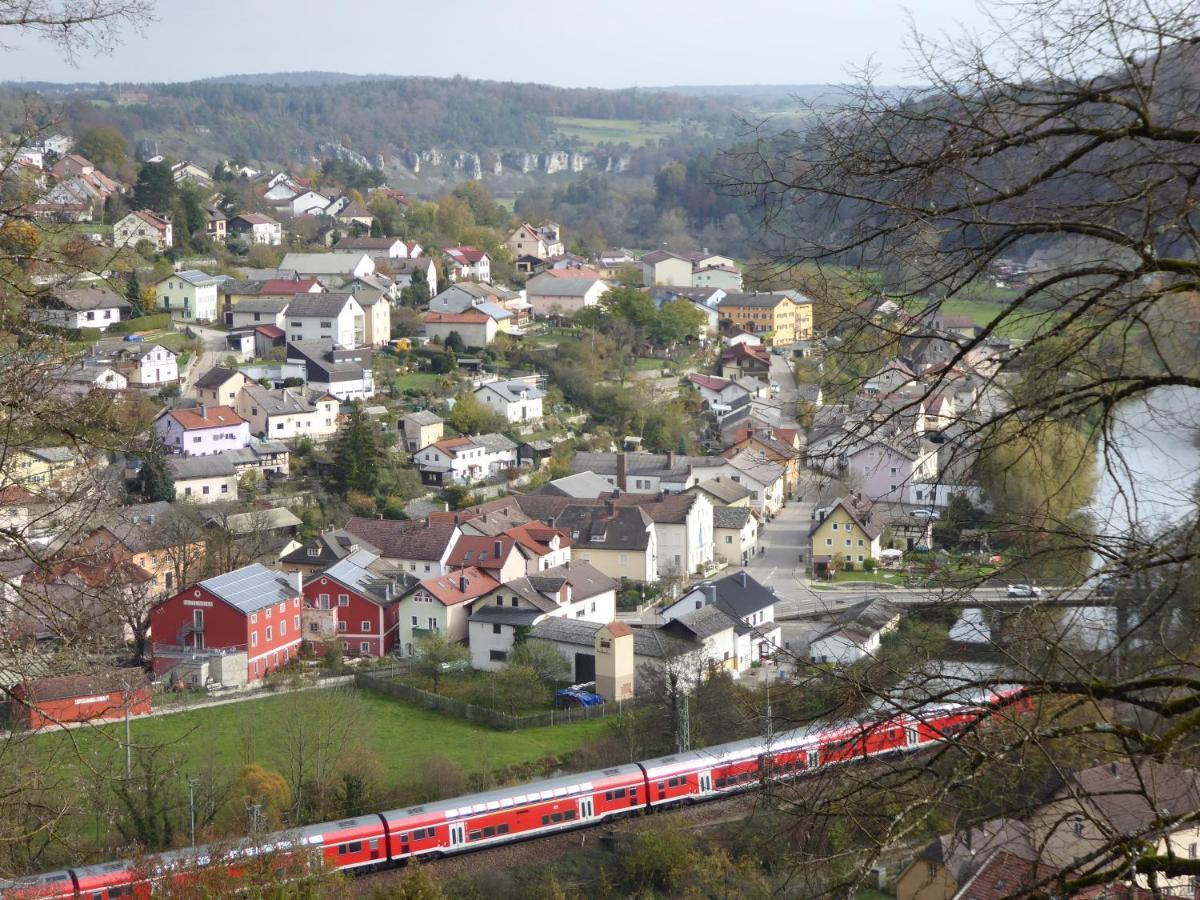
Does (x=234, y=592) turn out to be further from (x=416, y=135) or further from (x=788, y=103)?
(x=416, y=135)

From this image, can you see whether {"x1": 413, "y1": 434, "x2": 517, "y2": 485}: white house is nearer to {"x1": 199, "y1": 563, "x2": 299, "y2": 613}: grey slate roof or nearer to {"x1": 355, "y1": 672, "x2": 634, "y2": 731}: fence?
{"x1": 199, "y1": 563, "x2": 299, "y2": 613}: grey slate roof

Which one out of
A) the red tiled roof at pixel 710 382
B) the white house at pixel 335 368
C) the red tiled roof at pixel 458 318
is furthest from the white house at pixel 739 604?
the red tiled roof at pixel 458 318

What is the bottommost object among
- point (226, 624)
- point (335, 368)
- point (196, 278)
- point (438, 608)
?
point (438, 608)

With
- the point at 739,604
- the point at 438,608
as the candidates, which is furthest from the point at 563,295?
the point at 739,604

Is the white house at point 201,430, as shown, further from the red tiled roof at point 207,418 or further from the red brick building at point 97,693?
the red brick building at point 97,693

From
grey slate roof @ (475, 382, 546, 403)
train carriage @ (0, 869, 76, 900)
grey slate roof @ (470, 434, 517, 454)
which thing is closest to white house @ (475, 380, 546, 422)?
grey slate roof @ (475, 382, 546, 403)

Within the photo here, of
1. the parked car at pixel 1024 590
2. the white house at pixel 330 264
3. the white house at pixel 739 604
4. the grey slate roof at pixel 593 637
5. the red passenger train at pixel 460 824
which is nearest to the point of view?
the parked car at pixel 1024 590

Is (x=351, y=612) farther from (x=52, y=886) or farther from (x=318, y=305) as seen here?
(x=318, y=305)
